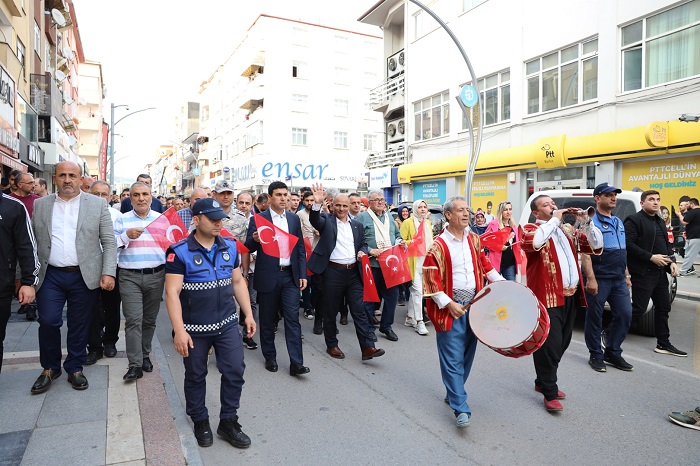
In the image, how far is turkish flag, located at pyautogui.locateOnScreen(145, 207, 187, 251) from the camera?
517cm

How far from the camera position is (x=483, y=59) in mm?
20438

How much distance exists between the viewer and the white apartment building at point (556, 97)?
13539mm

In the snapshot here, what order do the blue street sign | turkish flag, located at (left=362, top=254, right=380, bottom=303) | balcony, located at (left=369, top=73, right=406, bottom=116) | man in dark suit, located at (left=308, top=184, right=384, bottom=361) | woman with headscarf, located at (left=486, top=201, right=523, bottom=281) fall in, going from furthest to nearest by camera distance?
balcony, located at (left=369, top=73, right=406, bottom=116) < the blue street sign < woman with headscarf, located at (left=486, top=201, right=523, bottom=281) < turkish flag, located at (left=362, top=254, right=380, bottom=303) < man in dark suit, located at (left=308, top=184, right=384, bottom=361)

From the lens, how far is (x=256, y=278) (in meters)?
5.68

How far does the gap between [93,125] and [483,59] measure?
6220 cm

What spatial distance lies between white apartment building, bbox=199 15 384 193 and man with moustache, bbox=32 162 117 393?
3624cm

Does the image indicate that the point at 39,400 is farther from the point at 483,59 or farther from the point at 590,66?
the point at 483,59

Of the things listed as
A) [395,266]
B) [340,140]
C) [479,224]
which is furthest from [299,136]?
[395,266]

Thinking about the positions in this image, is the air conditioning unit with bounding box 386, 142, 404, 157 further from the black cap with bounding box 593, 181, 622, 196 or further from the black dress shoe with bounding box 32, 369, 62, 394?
the black dress shoe with bounding box 32, 369, 62, 394

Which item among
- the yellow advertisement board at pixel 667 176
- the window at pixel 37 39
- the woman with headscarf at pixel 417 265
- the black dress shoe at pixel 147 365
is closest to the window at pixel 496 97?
the yellow advertisement board at pixel 667 176

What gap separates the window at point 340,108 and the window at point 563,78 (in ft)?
94.9

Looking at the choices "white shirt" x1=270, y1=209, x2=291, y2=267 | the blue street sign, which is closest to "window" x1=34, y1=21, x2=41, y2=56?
the blue street sign

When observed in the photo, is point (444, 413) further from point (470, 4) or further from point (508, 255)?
point (470, 4)

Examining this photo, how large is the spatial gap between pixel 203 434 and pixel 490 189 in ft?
58.3
